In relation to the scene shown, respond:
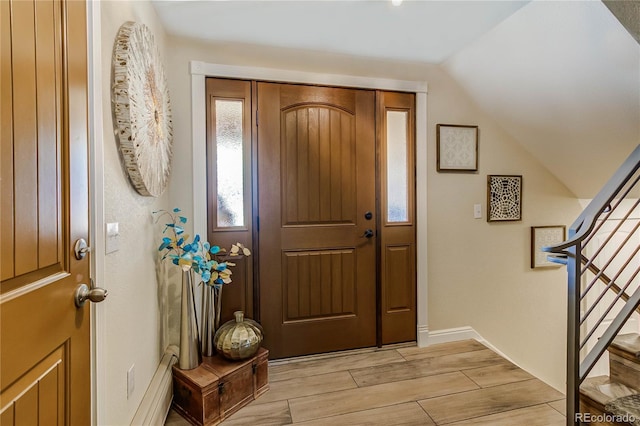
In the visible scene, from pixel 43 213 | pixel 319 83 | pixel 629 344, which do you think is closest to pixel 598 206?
pixel 629 344

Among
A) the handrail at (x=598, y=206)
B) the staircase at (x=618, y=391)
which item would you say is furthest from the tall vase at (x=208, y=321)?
the staircase at (x=618, y=391)

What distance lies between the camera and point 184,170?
2.12 m

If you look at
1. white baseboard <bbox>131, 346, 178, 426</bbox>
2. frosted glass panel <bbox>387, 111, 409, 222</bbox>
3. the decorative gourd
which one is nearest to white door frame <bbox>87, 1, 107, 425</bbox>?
white baseboard <bbox>131, 346, 178, 426</bbox>

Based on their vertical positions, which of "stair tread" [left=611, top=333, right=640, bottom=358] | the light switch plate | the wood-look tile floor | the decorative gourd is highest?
the light switch plate

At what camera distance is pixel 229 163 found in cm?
221

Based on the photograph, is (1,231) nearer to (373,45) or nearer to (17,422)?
(17,422)

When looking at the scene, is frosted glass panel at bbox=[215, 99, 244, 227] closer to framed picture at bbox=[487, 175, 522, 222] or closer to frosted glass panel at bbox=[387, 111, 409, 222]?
frosted glass panel at bbox=[387, 111, 409, 222]

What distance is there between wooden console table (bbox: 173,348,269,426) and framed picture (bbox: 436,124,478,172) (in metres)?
2.04

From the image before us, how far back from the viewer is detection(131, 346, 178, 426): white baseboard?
4.76 feet

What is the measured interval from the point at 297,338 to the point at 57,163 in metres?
1.91

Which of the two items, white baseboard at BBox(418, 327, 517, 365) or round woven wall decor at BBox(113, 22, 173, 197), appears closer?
round woven wall decor at BBox(113, 22, 173, 197)

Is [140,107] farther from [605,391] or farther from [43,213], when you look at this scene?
[605,391]

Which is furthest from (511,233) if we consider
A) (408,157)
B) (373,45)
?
(373,45)

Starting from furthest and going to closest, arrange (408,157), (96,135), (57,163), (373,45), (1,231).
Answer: (408,157) < (373,45) < (96,135) < (57,163) < (1,231)
